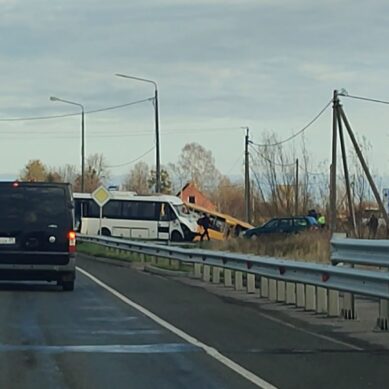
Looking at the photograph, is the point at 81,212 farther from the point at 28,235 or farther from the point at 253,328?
the point at 253,328

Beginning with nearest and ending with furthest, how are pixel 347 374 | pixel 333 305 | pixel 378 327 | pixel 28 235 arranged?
pixel 347 374
pixel 378 327
pixel 333 305
pixel 28 235

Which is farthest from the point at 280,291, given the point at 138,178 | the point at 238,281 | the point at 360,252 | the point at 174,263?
the point at 138,178

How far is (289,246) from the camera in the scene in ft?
108

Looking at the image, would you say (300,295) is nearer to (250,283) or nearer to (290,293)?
(290,293)

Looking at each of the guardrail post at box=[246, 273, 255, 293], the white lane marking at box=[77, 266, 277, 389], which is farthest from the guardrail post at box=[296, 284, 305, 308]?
the guardrail post at box=[246, 273, 255, 293]

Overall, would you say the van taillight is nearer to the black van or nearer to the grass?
the black van

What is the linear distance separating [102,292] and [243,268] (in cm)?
282

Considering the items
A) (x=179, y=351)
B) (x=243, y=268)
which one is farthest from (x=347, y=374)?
(x=243, y=268)

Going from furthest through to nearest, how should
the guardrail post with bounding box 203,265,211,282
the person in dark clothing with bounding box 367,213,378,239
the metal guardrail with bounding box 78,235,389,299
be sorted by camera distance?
the person in dark clothing with bounding box 367,213,378,239 → the guardrail post with bounding box 203,265,211,282 → the metal guardrail with bounding box 78,235,389,299

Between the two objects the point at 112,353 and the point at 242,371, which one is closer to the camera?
the point at 242,371

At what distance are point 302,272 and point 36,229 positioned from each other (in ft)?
19.7

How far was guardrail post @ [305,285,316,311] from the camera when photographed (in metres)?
16.5

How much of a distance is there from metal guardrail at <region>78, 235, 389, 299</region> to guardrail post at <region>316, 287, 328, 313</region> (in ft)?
1.20

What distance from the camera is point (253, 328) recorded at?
14.1 m
